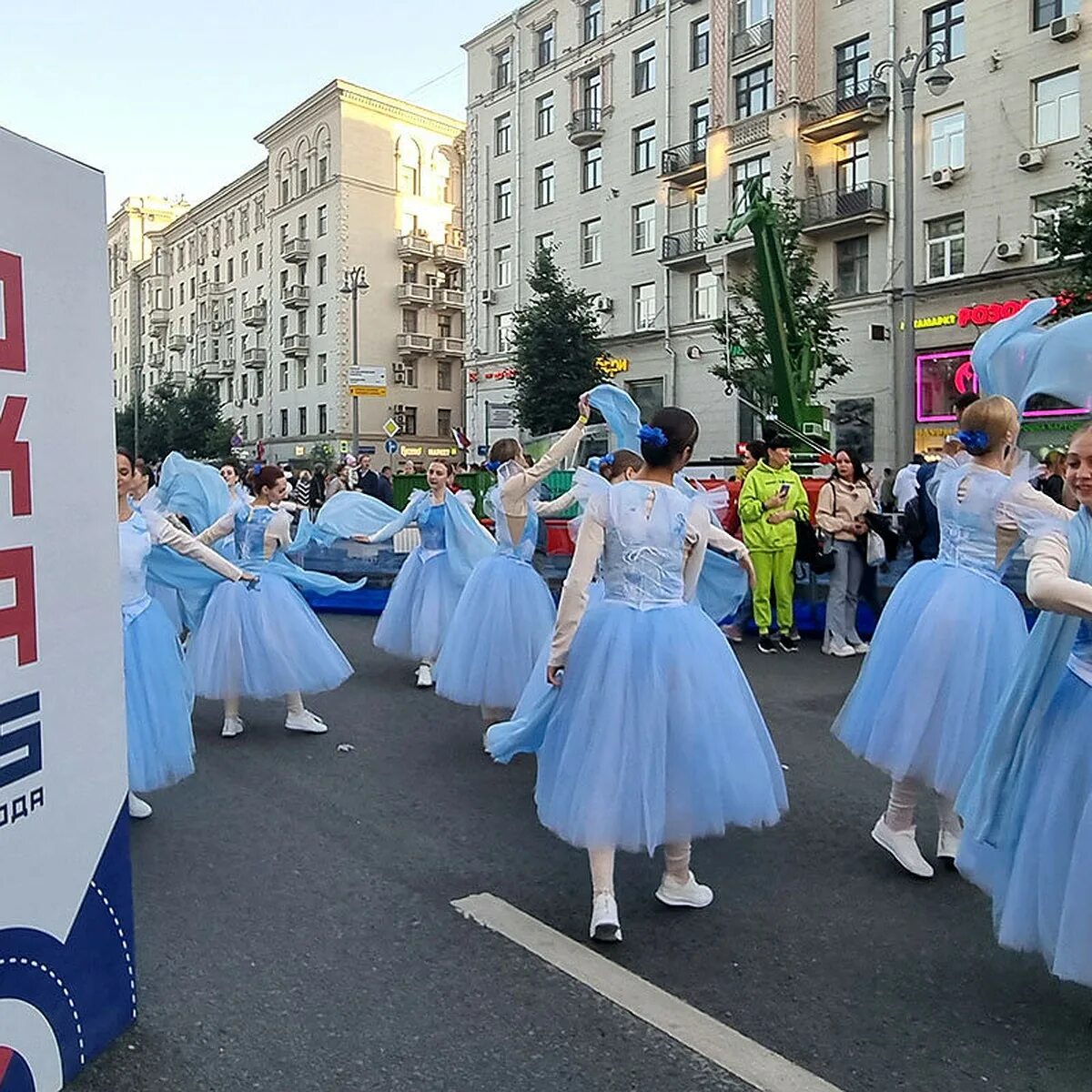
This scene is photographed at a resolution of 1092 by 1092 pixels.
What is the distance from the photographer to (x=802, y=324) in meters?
24.9

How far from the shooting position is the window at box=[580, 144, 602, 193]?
40.8m

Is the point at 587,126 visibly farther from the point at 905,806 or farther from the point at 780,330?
the point at 905,806

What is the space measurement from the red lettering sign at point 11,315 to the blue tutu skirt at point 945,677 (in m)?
3.62

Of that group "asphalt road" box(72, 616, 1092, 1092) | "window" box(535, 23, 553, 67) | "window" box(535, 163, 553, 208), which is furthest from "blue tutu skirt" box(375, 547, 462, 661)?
"window" box(535, 23, 553, 67)

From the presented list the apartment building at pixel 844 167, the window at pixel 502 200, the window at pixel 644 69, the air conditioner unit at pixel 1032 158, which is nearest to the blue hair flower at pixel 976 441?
the apartment building at pixel 844 167

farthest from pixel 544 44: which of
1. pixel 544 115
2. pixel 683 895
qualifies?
pixel 683 895

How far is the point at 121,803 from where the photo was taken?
321cm

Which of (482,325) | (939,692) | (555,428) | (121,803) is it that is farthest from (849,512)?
(482,325)

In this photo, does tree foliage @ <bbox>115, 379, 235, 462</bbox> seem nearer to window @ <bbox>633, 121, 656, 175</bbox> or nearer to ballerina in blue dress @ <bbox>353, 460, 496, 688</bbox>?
window @ <bbox>633, 121, 656, 175</bbox>

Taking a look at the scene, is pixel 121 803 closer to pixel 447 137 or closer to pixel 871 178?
pixel 871 178

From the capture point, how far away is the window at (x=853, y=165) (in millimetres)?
31453

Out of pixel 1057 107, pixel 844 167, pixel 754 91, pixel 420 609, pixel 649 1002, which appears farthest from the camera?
pixel 754 91

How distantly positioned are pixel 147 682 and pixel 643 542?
2.71m

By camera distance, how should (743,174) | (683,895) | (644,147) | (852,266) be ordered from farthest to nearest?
(644,147)
(743,174)
(852,266)
(683,895)
